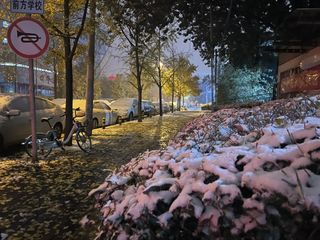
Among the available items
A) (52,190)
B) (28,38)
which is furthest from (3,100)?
(52,190)

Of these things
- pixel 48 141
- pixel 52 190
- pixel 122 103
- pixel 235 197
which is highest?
pixel 122 103

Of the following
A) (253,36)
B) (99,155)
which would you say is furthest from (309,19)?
(99,155)

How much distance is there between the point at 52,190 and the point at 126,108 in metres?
19.9

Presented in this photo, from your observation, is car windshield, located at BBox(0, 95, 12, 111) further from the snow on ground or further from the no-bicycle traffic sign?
the snow on ground

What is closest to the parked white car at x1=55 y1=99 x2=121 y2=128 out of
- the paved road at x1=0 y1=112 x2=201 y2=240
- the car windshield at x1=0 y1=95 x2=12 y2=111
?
the car windshield at x1=0 y1=95 x2=12 y2=111

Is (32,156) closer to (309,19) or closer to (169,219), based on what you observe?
(169,219)

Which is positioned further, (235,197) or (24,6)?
(24,6)

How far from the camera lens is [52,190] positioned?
20.0ft

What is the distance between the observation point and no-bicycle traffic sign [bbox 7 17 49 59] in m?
7.75

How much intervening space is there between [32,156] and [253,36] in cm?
→ 1246

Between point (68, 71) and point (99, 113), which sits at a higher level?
point (68, 71)

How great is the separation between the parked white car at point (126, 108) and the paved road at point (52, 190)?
14.6 metres

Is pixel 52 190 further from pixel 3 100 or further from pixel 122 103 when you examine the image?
pixel 122 103

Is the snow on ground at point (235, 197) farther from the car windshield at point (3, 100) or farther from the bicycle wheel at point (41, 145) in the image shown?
the car windshield at point (3, 100)
